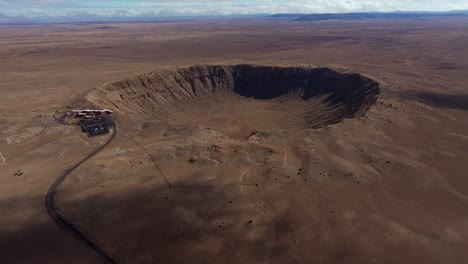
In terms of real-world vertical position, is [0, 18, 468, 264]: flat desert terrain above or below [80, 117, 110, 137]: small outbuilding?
below

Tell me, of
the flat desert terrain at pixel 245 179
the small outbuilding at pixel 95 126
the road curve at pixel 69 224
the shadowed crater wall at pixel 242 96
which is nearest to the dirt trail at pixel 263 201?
the flat desert terrain at pixel 245 179

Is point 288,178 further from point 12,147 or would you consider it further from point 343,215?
point 12,147

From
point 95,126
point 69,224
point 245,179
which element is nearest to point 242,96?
point 95,126

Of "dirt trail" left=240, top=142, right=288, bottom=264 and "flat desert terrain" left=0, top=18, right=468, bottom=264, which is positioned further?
"flat desert terrain" left=0, top=18, right=468, bottom=264

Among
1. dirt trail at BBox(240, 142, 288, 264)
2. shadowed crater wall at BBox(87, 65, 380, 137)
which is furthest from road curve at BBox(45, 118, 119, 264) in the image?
shadowed crater wall at BBox(87, 65, 380, 137)

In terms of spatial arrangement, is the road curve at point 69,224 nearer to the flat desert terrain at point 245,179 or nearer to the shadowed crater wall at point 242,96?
the flat desert terrain at point 245,179

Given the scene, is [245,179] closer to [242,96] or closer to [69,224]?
[69,224]

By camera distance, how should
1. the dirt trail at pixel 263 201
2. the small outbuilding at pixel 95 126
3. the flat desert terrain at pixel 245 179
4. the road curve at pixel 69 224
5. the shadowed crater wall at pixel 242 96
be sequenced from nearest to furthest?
the road curve at pixel 69 224 → the dirt trail at pixel 263 201 → the flat desert terrain at pixel 245 179 → the small outbuilding at pixel 95 126 → the shadowed crater wall at pixel 242 96

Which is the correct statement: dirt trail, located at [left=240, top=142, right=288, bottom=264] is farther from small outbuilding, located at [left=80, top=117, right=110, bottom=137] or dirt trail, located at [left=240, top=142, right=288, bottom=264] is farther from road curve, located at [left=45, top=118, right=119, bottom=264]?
small outbuilding, located at [left=80, top=117, right=110, bottom=137]
